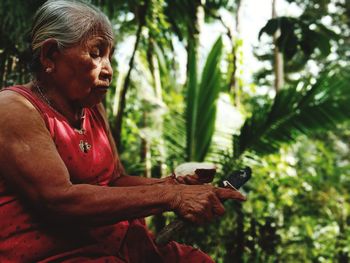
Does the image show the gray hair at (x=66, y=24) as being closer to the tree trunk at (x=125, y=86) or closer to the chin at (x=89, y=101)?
the chin at (x=89, y=101)

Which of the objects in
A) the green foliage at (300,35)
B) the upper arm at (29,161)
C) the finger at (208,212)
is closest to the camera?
the upper arm at (29,161)

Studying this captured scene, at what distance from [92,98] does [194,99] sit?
250cm

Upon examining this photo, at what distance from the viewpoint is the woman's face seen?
4.42 ft

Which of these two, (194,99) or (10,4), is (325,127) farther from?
(10,4)

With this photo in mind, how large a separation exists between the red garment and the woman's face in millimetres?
96

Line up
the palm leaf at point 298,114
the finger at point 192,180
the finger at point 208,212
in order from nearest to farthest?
the finger at point 208,212, the finger at point 192,180, the palm leaf at point 298,114

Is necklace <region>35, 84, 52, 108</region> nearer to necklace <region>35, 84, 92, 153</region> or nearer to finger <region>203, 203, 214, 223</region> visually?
necklace <region>35, 84, 92, 153</region>

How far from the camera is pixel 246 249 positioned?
3773mm

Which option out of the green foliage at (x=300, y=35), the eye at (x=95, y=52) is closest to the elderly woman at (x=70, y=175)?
the eye at (x=95, y=52)

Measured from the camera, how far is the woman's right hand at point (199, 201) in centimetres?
122

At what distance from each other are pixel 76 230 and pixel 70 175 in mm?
168

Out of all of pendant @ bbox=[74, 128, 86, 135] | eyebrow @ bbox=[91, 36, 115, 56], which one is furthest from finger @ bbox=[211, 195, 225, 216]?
eyebrow @ bbox=[91, 36, 115, 56]

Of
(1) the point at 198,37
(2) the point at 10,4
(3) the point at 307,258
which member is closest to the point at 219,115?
(1) the point at 198,37

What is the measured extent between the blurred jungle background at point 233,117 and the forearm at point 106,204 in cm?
148
